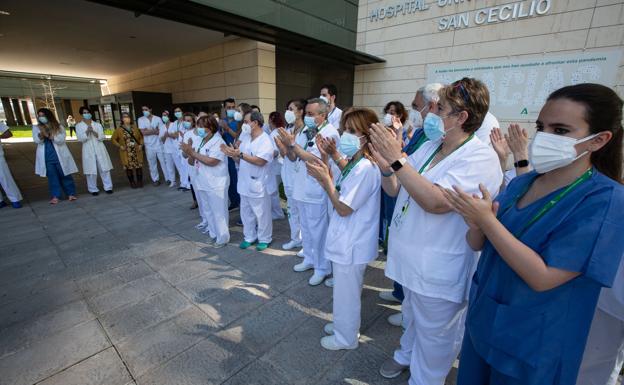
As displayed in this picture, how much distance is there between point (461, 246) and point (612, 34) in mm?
7172

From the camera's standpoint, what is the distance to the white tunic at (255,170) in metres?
3.81

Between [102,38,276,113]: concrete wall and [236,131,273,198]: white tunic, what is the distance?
181 inches

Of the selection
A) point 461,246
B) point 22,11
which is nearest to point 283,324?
point 461,246

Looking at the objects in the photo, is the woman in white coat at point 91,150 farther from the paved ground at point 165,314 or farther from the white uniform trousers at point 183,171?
the paved ground at point 165,314

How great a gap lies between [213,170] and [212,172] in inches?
1.3

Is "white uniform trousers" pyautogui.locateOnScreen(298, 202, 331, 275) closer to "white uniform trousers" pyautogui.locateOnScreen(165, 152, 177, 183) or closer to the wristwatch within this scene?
the wristwatch

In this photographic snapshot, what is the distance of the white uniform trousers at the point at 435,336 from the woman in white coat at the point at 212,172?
3.18 meters

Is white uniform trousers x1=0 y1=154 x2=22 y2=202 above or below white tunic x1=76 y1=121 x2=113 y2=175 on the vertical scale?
below

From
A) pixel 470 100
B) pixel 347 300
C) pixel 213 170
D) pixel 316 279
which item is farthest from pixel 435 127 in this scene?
pixel 213 170

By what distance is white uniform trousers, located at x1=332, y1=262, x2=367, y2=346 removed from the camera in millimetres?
2156

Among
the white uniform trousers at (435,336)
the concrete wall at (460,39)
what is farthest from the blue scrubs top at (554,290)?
the concrete wall at (460,39)

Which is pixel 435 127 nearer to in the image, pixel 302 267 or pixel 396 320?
pixel 396 320

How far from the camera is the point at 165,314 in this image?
278 cm

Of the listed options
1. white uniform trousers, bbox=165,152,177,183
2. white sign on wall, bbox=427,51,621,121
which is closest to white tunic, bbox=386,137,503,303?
white sign on wall, bbox=427,51,621,121
